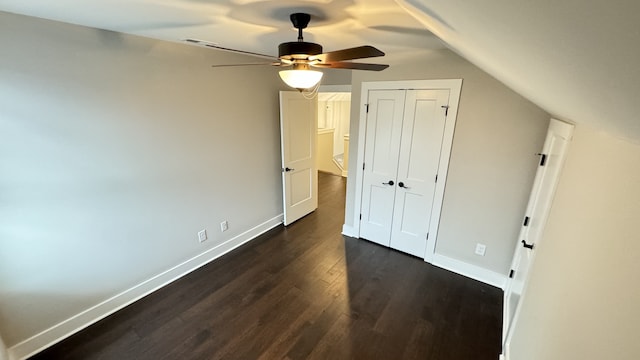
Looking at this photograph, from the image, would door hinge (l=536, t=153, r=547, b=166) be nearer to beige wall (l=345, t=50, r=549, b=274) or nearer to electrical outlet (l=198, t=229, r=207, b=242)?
beige wall (l=345, t=50, r=549, b=274)

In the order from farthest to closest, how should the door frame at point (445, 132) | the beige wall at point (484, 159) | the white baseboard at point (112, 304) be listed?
the door frame at point (445, 132) → the beige wall at point (484, 159) → the white baseboard at point (112, 304)

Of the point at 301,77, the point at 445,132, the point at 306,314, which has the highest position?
the point at 301,77

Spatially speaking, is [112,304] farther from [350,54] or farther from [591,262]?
[591,262]

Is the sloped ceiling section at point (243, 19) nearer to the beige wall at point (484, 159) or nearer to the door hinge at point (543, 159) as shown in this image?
the beige wall at point (484, 159)

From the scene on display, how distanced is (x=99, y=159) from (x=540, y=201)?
11.3 ft

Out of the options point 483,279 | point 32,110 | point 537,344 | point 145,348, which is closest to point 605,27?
point 537,344

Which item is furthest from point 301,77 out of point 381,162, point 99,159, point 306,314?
point 306,314

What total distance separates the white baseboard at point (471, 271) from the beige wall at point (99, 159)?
2701 mm

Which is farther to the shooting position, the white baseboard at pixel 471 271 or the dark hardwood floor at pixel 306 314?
the white baseboard at pixel 471 271

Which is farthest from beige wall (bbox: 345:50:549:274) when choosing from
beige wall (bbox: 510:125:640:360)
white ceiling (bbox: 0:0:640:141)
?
beige wall (bbox: 510:125:640:360)

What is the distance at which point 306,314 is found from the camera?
250cm

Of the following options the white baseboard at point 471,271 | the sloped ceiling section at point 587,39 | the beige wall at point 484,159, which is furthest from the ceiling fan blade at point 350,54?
the white baseboard at point 471,271

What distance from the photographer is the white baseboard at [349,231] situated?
385cm

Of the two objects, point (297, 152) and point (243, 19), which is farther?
point (297, 152)
